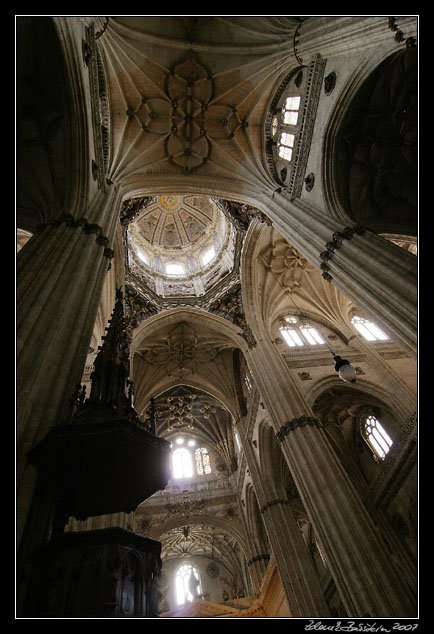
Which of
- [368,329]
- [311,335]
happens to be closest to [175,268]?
[311,335]

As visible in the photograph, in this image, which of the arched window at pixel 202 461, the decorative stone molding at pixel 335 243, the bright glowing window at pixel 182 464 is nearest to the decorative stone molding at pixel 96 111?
the decorative stone molding at pixel 335 243

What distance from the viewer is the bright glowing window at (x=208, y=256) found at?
21794mm

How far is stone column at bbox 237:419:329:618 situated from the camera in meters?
9.49

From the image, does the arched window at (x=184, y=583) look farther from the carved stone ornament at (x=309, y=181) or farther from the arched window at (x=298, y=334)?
the carved stone ornament at (x=309, y=181)

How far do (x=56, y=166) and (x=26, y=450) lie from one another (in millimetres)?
7729

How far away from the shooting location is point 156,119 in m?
13.3

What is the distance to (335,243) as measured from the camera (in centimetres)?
817

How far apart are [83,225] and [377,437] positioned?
12.9 metres

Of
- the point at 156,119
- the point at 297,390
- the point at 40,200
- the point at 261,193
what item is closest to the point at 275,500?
the point at 297,390

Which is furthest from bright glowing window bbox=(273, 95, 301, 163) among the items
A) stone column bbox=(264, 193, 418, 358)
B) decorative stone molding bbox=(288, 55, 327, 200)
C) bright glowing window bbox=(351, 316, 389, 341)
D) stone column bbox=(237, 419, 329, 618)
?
stone column bbox=(237, 419, 329, 618)

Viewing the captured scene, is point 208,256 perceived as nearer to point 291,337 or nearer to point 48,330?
point 291,337

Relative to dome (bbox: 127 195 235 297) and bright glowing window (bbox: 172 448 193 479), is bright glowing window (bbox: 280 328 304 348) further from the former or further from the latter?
bright glowing window (bbox: 172 448 193 479)

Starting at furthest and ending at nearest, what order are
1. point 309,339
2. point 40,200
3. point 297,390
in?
1. point 309,339
2. point 297,390
3. point 40,200

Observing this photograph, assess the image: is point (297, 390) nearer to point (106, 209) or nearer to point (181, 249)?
point (106, 209)
